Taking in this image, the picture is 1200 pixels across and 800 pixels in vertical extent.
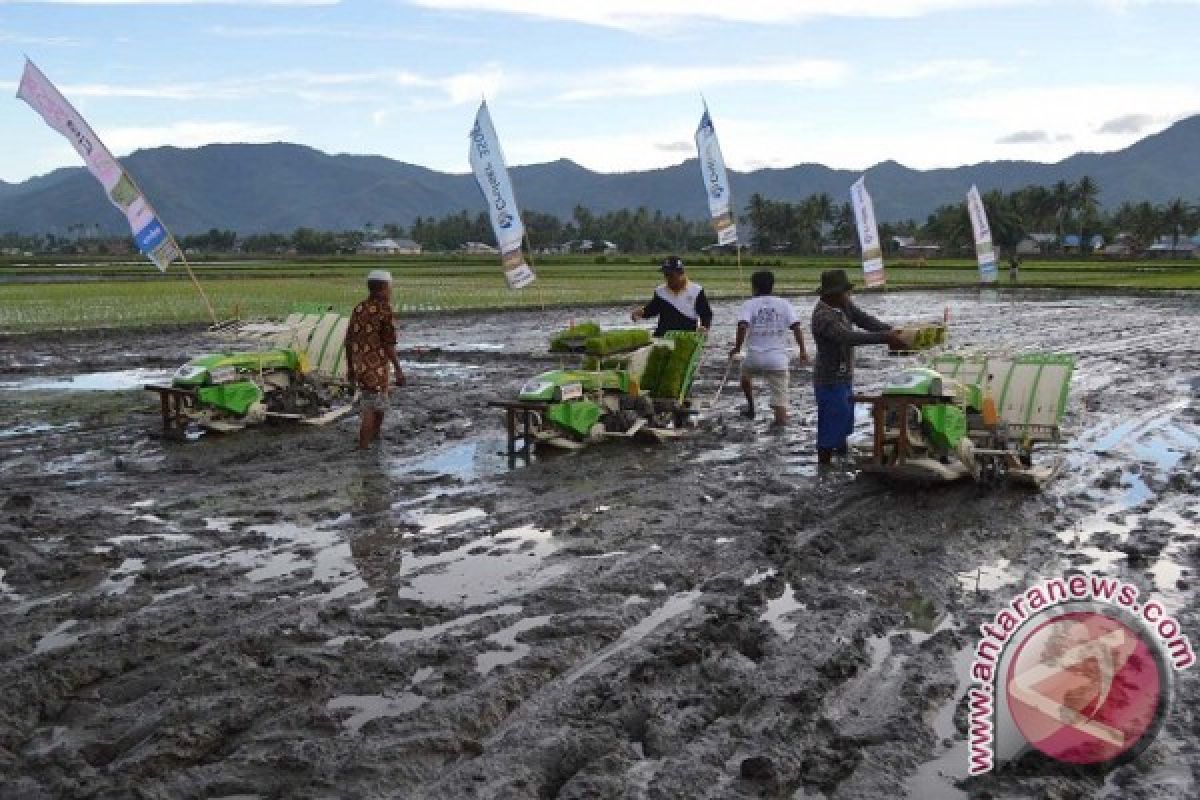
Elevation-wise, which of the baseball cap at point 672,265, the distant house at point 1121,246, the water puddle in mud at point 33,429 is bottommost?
the distant house at point 1121,246

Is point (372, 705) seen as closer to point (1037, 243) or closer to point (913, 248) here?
point (913, 248)

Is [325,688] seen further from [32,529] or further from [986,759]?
[32,529]

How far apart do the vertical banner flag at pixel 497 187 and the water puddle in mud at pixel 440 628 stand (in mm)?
11261

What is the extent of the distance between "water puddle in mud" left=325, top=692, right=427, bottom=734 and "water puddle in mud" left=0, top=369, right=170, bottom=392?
38.3 ft

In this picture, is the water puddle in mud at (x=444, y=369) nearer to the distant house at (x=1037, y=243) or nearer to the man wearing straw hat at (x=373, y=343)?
the man wearing straw hat at (x=373, y=343)

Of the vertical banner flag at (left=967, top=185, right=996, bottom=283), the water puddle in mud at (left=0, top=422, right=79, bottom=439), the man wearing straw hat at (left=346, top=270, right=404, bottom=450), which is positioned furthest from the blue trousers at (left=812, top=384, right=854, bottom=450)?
the vertical banner flag at (left=967, top=185, right=996, bottom=283)

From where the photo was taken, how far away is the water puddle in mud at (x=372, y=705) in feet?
14.6

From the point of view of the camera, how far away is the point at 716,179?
1992 centimetres

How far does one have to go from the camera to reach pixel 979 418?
8969mm

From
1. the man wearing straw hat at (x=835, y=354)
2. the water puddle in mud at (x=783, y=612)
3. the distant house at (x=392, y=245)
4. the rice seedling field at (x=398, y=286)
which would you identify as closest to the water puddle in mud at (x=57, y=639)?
the water puddle in mud at (x=783, y=612)

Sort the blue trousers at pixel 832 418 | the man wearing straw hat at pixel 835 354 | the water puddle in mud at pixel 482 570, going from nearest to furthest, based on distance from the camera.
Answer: the water puddle in mud at pixel 482 570 → the man wearing straw hat at pixel 835 354 → the blue trousers at pixel 832 418

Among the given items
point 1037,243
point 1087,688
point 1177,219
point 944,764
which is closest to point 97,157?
point 944,764

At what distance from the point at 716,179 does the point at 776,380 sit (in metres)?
9.02

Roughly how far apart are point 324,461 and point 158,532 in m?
2.56
